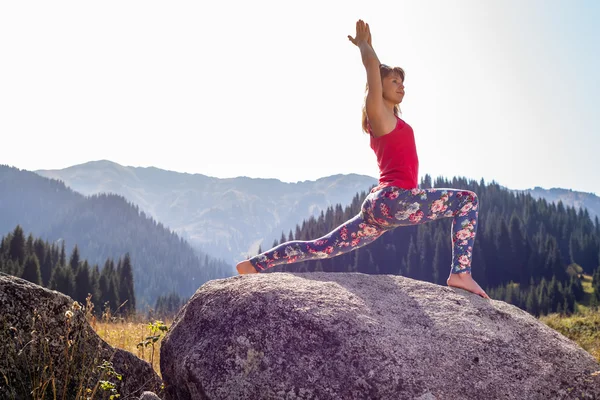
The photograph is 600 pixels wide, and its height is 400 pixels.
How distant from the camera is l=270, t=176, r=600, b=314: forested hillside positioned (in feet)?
347

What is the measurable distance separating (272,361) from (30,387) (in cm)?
201

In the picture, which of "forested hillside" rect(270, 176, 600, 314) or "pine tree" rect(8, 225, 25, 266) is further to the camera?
"forested hillside" rect(270, 176, 600, 314)

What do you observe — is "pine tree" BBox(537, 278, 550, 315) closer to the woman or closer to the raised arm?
the woman

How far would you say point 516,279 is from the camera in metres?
111

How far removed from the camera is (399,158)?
18.9 feet

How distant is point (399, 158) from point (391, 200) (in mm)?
570

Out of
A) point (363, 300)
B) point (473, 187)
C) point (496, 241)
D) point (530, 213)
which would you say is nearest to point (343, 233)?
point (363, 300)

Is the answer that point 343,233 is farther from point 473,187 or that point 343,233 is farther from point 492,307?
point 473,187

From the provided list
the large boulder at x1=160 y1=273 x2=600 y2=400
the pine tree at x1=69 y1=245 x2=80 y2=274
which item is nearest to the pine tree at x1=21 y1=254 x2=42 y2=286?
the pine tree at x1=69 y1=245 x2=80 y2=274

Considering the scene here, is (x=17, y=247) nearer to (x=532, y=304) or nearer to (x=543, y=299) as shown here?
(x=532, y=304)

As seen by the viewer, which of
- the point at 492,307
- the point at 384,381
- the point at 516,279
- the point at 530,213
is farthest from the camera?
the point at 530,213

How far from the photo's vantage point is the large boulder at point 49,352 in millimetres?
3715

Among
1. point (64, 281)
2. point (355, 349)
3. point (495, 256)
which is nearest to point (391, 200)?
point (355, 349)

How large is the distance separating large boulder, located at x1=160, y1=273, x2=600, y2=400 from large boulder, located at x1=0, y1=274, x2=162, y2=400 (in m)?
0.62
